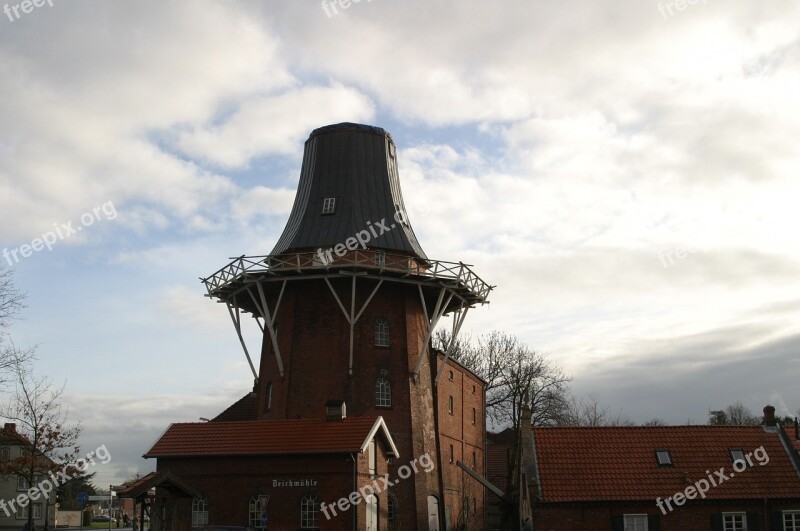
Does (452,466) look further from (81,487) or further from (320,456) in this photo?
(81,487)

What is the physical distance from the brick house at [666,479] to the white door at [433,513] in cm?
552

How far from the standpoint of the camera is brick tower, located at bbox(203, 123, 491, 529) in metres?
31.6

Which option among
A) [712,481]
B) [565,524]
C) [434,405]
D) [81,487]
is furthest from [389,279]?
[81,487]

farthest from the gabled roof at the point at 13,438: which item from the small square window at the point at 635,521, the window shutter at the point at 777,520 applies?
the window shutter at the point at 777,520

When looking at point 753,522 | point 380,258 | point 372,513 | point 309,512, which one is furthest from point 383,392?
point 753,522

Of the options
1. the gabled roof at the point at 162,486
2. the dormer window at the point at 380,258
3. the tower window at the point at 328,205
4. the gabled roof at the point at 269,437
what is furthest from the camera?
the tower window at the point at 328,205

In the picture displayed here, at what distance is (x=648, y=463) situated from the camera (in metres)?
29.0

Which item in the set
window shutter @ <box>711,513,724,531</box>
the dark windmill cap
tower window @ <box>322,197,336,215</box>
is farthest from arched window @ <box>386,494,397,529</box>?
tower window @ <box>322,197,336,215</box>

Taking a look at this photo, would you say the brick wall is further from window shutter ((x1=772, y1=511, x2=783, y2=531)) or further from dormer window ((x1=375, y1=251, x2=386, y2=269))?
dormer window ((x1=375, y1=251, x2=386, y2=269))

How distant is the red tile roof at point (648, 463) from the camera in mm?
27719

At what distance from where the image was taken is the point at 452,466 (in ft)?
118

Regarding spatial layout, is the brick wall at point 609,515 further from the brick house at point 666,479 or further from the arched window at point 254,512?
the arched window at point 254,512

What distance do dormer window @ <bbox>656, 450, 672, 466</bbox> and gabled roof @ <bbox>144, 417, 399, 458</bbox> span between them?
9.43 m

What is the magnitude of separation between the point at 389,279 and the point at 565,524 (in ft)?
35.8
